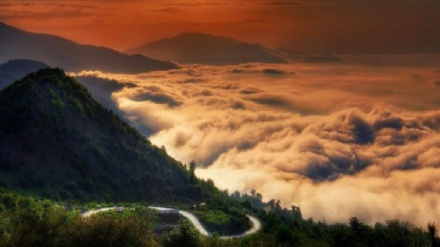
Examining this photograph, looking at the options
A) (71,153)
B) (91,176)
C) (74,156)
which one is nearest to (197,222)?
(91,176)

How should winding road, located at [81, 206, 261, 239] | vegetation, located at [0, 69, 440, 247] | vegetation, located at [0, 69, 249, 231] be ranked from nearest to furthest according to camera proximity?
vegetation, located at [0, 69, 440, 247]
winding road, located at [81, 206, 261, 239]
vegetation, located at [0, 69, 249, 231]

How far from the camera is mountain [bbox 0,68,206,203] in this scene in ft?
524

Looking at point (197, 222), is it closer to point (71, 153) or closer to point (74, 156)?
point (74, 156)

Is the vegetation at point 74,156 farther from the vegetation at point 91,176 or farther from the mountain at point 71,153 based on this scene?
the vegetation at point 91,176

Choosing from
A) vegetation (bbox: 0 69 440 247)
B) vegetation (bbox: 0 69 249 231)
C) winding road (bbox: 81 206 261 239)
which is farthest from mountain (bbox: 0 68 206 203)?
winding road (bbox: 81 206 261 239)

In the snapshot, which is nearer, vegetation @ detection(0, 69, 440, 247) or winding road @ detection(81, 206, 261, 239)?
vegetation @ detection(0, 69, 440, 247)

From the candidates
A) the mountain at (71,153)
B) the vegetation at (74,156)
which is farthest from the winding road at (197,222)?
the mountain at (71,153)

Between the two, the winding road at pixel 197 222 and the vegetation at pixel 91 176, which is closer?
the vegetation at pixel 91 176

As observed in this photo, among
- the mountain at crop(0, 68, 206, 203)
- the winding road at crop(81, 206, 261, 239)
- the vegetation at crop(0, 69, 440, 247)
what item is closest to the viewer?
the vegetation at crop(0, 69, 440, 247)

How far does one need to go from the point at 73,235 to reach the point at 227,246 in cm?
2457

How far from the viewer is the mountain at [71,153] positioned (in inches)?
6289

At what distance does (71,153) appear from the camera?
174 m

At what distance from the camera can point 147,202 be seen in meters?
169

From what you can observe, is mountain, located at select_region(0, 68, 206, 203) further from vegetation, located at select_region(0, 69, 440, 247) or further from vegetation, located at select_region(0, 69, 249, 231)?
vegetation, located at select_region(0, 69, 440, 247)
